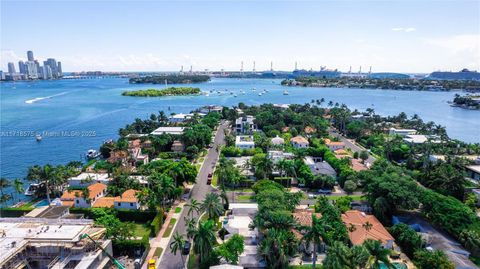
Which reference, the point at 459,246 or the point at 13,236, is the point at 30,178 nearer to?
the point at 13,236

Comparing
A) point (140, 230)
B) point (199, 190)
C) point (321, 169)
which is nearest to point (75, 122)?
point (199, 190)

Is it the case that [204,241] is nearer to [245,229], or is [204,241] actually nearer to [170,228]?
[245,229]

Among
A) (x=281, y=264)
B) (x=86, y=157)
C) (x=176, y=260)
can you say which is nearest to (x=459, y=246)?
(x=281, y=264)

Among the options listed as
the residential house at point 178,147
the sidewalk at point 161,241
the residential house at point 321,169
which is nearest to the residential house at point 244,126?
the residential house at point 178,147

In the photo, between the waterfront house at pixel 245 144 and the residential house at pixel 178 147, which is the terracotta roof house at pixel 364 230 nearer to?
the waterfront house at pixel 245 144

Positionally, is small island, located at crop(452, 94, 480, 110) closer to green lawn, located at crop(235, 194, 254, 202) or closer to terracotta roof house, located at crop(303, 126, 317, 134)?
terracotta roof house, located at crop(303, 126, 317, 134)

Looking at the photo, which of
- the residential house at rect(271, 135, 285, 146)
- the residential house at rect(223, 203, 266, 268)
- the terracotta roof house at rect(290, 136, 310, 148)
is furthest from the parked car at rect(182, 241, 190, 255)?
the terracotta roof house at rect(290, 136, 310, 148)
